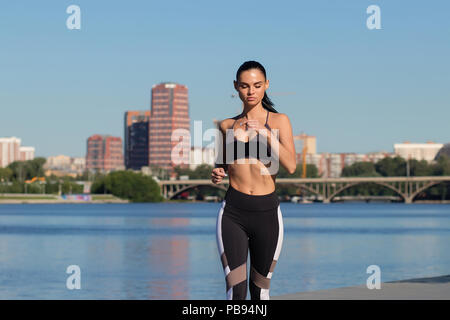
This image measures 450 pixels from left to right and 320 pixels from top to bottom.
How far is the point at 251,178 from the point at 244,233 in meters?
0.44

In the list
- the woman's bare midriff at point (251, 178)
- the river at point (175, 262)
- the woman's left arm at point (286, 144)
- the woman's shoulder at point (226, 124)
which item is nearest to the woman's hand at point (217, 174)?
the woman's bare midriff at point (251, 178)

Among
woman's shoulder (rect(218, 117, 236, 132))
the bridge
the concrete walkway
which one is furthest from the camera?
the bridge

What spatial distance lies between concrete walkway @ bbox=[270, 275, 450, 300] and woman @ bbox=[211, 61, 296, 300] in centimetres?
487

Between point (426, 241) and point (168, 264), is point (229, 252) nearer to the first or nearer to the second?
point (168, 264)

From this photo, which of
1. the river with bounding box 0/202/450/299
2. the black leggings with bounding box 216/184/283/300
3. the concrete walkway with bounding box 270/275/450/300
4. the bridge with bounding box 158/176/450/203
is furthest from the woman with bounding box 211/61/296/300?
the bridge with bounding box 158/176/450/203

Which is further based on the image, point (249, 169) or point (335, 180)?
point (335, 180)

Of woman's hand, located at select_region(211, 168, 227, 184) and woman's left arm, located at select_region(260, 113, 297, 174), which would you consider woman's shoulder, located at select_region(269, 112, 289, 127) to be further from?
woman's hand, located at select_region(211, 168, 227, 184)

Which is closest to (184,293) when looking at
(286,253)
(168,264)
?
(168,264)

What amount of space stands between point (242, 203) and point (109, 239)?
2561 inches

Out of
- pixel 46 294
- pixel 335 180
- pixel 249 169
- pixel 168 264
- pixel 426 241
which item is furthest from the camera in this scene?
pixel 335 180

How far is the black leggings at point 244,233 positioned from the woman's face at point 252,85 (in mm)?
742

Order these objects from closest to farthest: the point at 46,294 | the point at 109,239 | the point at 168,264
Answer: the point at 46,294, the point at 168,264, the point at 109,239

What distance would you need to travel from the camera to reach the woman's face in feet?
22.9
